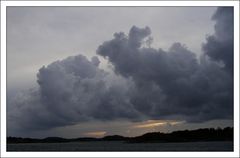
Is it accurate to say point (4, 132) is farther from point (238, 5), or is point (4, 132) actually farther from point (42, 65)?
point (42, 65)

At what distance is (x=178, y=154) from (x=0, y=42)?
2198 mm

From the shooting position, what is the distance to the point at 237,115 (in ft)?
13.2

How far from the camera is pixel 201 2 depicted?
4.22 m

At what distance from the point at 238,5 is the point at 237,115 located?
3.76 feet

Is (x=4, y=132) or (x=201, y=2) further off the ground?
(x=201, y=2)

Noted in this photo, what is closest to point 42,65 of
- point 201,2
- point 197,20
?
point 197,20

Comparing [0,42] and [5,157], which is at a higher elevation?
[0,42]

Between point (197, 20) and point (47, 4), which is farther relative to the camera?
point (197, 20)

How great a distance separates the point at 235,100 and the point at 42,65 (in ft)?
13.7

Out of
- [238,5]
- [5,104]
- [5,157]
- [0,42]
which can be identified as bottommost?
[5,157]

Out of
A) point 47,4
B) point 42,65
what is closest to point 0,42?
point 47,4

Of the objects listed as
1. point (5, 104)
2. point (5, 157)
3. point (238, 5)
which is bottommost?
point (5, 157)

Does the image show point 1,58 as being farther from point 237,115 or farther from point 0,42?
point 237,115

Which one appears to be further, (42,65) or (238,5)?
(42,65)
